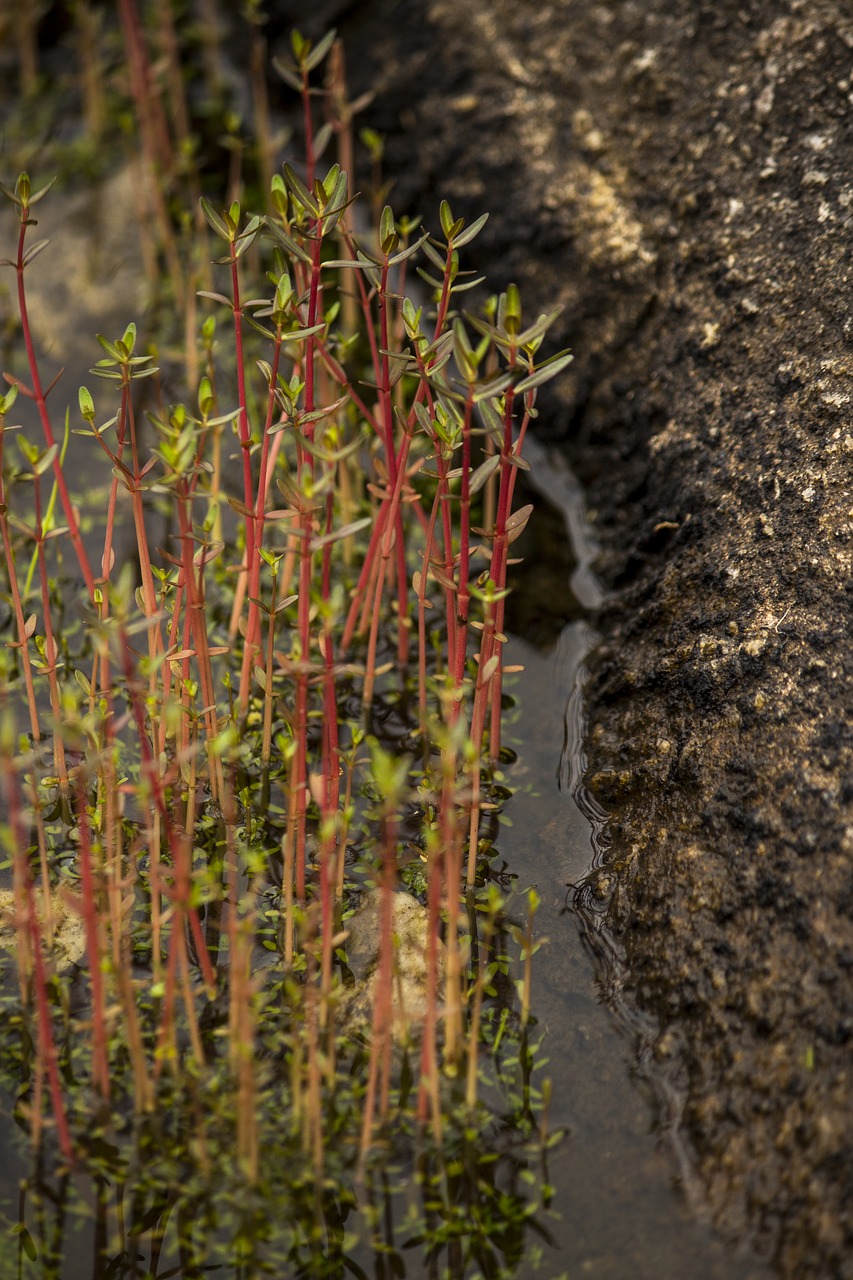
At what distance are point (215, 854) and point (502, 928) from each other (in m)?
0.68

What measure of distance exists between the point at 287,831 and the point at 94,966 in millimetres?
436

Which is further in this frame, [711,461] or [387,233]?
[711,461]

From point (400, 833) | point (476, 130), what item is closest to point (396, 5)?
point (476, 130)

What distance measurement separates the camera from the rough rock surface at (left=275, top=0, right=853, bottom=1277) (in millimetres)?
2055

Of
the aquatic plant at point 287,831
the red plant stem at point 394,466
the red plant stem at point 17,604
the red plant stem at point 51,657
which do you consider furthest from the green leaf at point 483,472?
the red plant stem at point 17,604

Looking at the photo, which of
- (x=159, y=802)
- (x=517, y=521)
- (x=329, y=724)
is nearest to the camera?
(x=159, y=802)

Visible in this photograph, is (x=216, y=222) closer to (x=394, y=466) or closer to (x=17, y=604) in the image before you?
(x=394, y=466)

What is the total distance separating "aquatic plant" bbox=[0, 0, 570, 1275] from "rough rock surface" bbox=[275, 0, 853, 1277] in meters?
0.37

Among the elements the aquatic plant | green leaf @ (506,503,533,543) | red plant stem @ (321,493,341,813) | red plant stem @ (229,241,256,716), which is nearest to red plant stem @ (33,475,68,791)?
the aquatic plant

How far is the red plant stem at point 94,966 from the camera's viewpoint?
1.93 metres

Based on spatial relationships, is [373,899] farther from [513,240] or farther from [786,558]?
[513,240]

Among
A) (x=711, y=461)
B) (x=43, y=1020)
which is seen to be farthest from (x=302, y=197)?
(x=43, y=1020)

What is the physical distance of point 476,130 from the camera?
158 inches

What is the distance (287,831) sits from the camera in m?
2.22
